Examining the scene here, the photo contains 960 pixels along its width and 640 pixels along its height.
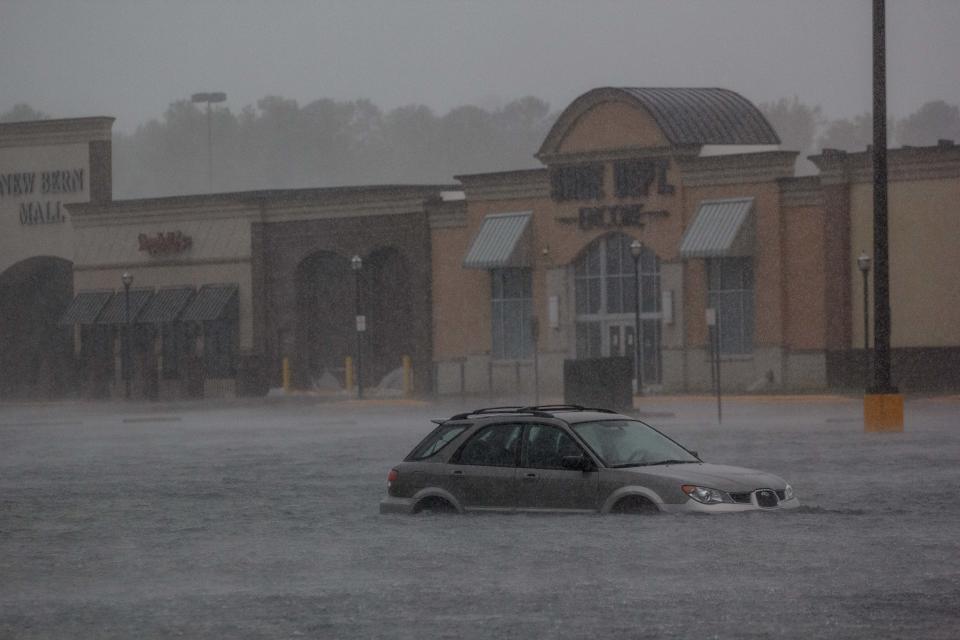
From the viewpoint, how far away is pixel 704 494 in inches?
708

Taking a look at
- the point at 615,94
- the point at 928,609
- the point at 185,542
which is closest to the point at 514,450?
the point at 185,542

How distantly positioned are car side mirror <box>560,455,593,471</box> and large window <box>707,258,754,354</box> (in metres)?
41.9

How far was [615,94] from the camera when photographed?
62.2 meters

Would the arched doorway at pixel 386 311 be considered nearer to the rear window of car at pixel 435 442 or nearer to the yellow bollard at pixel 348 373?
the yellow bollard at pixel 348 373

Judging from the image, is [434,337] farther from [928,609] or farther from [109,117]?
[928,609]

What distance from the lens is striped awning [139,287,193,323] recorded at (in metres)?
72.4

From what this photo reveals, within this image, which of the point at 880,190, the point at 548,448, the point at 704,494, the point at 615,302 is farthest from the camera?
the point at 615,302

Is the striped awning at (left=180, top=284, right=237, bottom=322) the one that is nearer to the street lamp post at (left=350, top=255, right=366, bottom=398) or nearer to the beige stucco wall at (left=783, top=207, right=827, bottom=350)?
the street lamp post at (left=350, top=255, right=366, bottom=398)

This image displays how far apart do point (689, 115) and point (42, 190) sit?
95.6 feet

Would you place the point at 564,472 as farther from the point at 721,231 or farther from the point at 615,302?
the point at 615,302

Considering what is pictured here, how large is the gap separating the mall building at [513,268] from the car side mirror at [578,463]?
30828 mm

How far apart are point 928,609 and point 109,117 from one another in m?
65.4

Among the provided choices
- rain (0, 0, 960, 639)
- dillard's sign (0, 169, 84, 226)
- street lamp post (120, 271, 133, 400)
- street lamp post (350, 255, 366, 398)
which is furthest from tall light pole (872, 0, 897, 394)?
dillard's sign (0, 169, 84, 226)

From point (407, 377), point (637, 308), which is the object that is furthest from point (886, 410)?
point (407, 377)
